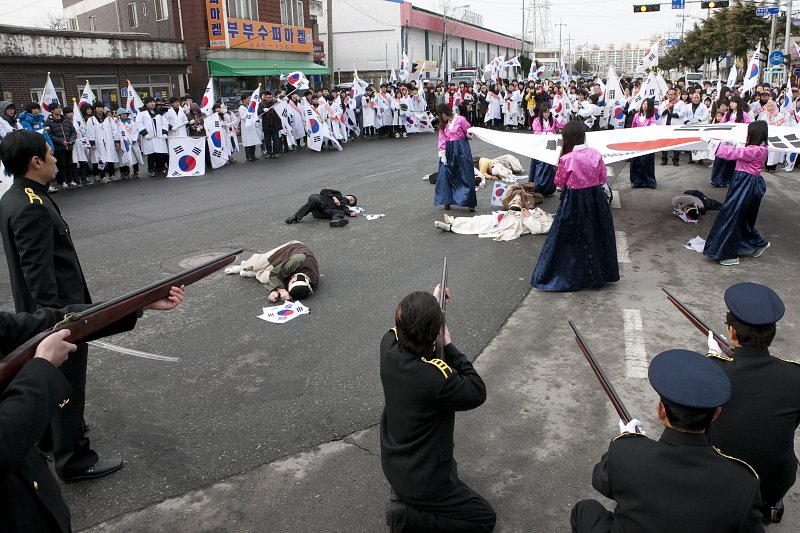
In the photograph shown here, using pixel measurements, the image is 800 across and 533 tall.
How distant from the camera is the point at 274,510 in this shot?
3.42 m

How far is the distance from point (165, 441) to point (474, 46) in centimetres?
7455

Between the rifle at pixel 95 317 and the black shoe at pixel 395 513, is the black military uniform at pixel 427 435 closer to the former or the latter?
the black shoe at pixel 395 513

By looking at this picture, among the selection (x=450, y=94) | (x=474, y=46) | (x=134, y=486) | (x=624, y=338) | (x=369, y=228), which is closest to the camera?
(x=134, y=486)

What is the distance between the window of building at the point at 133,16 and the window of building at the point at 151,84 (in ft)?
23.1

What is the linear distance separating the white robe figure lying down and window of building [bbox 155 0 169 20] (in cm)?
2664

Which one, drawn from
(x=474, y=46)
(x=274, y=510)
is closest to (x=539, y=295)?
(x=274, y=510)

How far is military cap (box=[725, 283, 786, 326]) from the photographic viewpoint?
9.36 ft

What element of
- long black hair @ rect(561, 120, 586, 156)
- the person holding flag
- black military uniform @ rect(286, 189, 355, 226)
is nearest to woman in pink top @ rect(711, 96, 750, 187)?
long black hair @ rect(561, 120, 586, 156)

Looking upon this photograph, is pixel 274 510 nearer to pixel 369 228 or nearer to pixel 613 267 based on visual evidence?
pixel 613 267

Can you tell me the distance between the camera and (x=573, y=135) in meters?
6.63

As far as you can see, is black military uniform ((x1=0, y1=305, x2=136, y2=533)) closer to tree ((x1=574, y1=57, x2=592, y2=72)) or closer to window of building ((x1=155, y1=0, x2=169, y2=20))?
window of building ((x1=155, y1=0, x2=169, y2=20))

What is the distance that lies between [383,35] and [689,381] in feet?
184

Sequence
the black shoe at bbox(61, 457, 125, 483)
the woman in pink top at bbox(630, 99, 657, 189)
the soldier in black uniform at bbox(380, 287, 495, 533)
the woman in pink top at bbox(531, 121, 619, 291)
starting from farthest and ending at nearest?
the woman in pink top at bbox(630, 99, 657, 189) < the woman in pink top at bbox(531, 121, 619, 291) < the black shoe at bbox(61, 457, 125, 483) < the soldier in black uniform at bbox(380, 287, 495, 533)

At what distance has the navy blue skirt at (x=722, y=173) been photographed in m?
12.5
